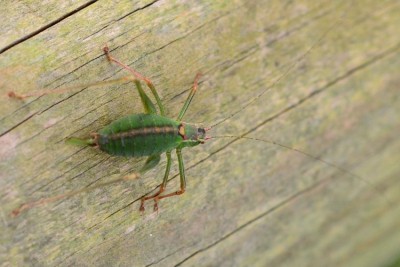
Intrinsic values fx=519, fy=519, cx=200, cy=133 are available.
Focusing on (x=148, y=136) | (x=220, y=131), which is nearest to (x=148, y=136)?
(x=148, y=136)

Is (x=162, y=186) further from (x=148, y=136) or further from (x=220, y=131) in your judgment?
(x=220, y=131)

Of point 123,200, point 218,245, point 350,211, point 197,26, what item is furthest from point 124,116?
point 350,211

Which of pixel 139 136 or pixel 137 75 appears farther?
pixel 137 75

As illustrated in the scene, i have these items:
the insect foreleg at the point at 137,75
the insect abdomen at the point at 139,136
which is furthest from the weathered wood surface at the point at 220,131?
the insect abdomen at the point at 139,136

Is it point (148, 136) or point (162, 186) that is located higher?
point (148, 136)

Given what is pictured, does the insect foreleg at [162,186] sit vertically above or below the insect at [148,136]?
below

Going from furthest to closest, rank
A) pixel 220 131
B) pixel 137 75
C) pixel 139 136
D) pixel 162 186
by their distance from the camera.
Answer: pixel 220 131
pixel 162 186
pixel 137 75
pixel 139 136

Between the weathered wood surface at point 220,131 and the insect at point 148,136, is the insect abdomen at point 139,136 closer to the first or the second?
the insect at point 148,136

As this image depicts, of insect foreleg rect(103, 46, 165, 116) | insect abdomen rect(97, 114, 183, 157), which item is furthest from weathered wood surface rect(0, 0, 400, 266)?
insect abdomen rect(97, 114, 183, 157)
